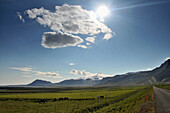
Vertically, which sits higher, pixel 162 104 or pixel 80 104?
pixel 162 104

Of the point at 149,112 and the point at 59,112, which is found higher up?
the point at 149,112

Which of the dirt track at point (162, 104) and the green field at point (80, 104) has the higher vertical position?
the dirt track at point (162, 104)

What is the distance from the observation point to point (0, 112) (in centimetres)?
3030

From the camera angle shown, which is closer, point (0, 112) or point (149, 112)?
point (149, 112)

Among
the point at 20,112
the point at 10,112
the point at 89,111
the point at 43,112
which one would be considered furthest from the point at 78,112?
the point at 10,112

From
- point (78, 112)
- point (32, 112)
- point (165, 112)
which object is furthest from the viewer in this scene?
point (32, 112)

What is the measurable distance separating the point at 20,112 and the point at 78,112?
1504 cm

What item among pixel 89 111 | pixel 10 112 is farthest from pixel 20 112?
pixel 89 111

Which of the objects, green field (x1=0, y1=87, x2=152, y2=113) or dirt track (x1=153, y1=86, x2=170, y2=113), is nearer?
dirt track (x1=153, y1=86, x2=170, y2=113)

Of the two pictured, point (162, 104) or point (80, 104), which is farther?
point (80, 104)

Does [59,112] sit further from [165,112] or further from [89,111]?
[165,112]

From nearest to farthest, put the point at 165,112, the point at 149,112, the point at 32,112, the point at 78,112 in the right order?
the point at 165,112
the point at 149,112
the point at 78,112
the point at 32,112

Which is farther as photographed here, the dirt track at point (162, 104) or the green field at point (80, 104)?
the green field at point (80, 104)

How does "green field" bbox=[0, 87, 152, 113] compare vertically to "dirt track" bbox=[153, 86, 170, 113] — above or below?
below
